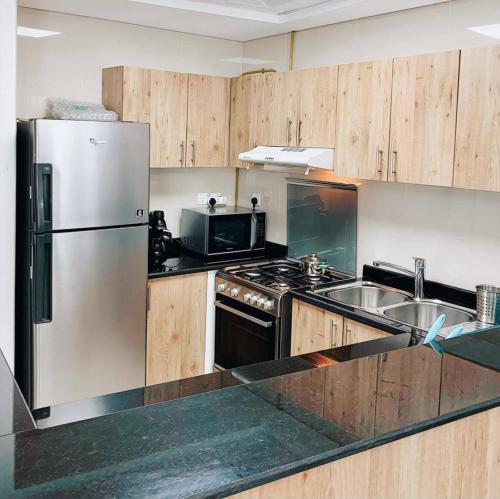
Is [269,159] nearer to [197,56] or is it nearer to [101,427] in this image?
[197,56]

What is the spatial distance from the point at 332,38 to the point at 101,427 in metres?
3.40

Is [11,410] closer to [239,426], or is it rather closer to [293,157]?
[239,426]

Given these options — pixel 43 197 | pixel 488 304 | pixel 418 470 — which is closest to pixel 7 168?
pixel 43 197

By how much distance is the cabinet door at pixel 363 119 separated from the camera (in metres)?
3.43

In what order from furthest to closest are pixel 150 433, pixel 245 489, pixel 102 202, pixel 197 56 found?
pixel 197 56 < pixel 102 202 < pixel 150 433 < pixel 245 489

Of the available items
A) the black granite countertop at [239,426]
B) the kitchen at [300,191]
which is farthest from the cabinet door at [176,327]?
the black granite countertop at [239,426]

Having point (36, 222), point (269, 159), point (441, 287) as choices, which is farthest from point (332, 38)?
point (36, 222)

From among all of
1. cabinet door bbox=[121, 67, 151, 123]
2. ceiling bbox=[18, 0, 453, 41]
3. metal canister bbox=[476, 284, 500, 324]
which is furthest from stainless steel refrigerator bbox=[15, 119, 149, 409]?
metal canister bbox=[476, 284, 500, 324]

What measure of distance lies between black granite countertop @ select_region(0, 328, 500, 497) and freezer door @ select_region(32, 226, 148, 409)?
6.47 feet

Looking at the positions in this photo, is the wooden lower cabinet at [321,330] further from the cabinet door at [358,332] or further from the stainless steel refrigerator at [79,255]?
the stainless steel refrigerator at [79,255]

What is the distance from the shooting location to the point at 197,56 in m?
4.74

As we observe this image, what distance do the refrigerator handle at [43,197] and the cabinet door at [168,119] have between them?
889 millimetres

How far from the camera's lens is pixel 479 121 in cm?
297

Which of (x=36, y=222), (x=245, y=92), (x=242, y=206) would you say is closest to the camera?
(x=36, y=222)
